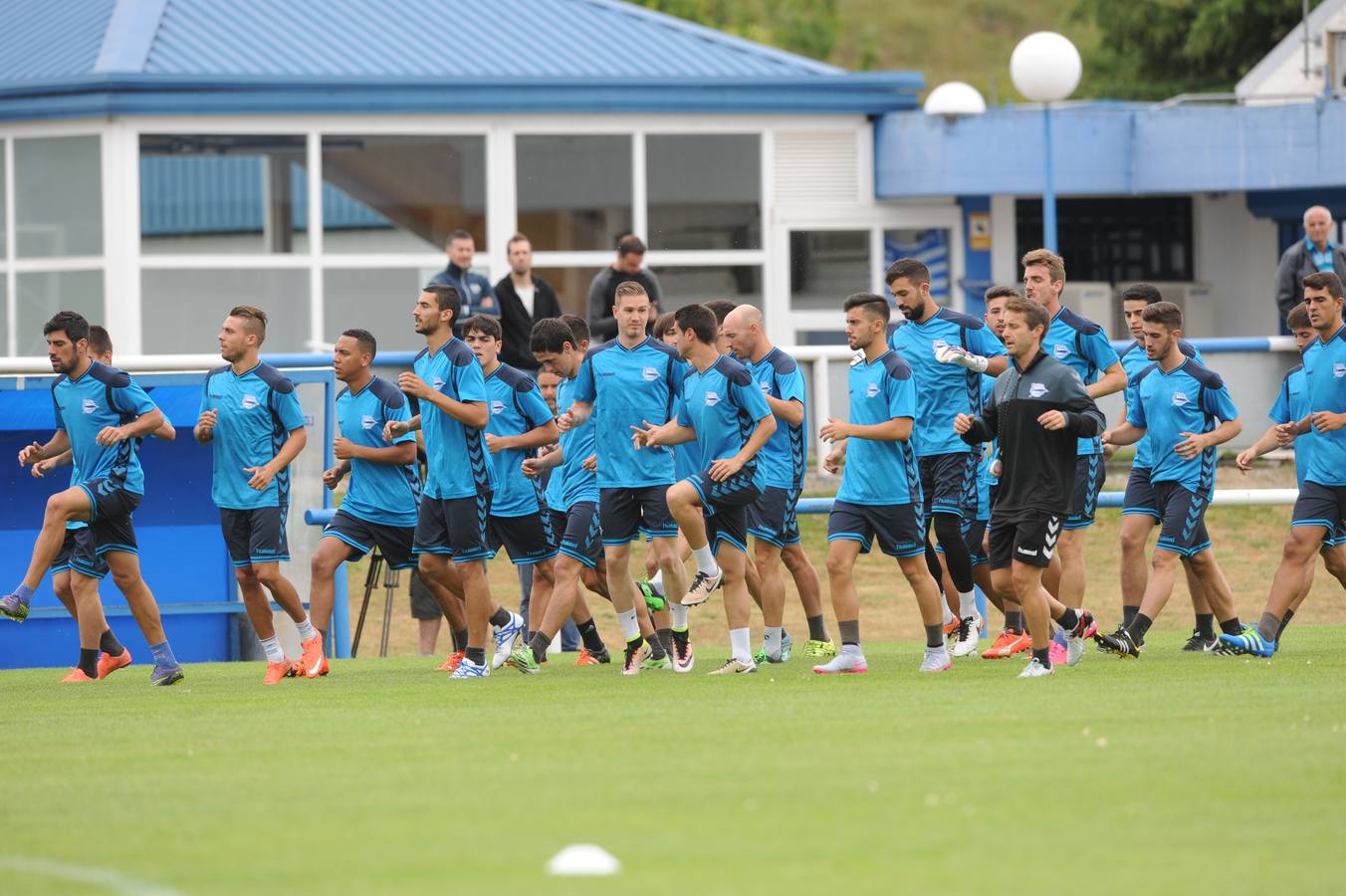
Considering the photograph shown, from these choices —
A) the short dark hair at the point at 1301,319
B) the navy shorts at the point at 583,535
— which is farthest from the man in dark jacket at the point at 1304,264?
the navy shorts at the point at 583,535

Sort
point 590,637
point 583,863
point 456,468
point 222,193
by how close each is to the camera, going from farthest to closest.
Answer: point 222,193 < point 590,637 < point 456,468 < point 583,863

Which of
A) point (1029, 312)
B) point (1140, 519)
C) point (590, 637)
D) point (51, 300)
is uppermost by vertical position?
point (51, 300)

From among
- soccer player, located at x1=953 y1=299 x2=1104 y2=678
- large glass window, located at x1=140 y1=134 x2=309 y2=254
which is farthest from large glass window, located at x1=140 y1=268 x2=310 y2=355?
soccer player, located at x1=953 y1=299 x2=1104 y2=678

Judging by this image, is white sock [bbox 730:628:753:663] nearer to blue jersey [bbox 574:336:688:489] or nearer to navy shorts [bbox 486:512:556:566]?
blue jersey [bbox 574:336:688:489]

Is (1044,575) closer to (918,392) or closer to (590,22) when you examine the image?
(918,392)

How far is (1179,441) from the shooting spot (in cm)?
1227

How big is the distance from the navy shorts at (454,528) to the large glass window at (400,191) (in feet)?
41.7

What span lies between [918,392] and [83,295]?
47.0ft

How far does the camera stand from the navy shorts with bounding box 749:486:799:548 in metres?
12.4

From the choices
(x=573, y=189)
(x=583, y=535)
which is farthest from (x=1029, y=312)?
(x=573, y=189)

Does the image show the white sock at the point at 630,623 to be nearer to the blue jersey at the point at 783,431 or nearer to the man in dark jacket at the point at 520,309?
the blue jersey at the point at 783,431

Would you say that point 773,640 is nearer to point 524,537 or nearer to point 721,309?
point 524,537

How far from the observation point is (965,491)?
42.4ft

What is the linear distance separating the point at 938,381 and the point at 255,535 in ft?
14.5
